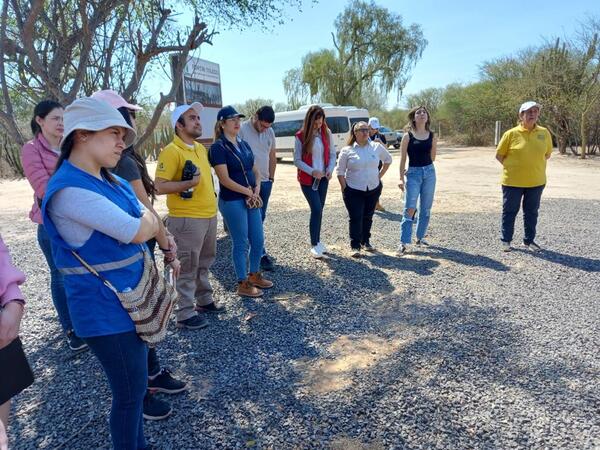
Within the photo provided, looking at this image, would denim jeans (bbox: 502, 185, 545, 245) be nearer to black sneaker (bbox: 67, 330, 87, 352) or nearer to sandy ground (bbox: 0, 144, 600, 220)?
sandy ground (bbox: 0, 144, 600, 220)

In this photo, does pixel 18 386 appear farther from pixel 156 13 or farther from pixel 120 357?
pixel 156 13

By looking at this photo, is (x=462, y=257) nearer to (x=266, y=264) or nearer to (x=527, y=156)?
(x=527, y=156)

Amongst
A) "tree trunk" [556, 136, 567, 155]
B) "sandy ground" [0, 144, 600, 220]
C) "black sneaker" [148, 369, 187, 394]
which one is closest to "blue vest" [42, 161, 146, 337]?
"black sneaker" [148, 369, 187, 394]

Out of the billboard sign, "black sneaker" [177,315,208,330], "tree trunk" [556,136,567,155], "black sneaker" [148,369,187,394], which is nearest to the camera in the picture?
A: "black sneaker" [148,369,187,394]

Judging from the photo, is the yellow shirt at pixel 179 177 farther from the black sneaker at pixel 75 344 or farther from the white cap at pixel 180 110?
the black sneaker at pixel 75 344

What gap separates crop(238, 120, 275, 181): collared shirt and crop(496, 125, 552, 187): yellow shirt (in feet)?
9.86

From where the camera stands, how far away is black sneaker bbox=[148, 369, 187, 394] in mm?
2641

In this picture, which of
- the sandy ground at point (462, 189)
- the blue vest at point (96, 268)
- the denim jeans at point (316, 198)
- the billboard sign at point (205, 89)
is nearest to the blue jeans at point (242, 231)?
the denim jeans at point (316, 198)

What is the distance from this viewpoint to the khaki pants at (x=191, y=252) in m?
3.38

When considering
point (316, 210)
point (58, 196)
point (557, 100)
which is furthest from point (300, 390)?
point (557, 100)

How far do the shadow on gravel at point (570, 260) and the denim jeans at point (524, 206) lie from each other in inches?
9.6

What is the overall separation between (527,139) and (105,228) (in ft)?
16.9

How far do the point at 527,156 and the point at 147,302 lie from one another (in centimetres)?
495

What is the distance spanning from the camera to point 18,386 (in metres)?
1.74
